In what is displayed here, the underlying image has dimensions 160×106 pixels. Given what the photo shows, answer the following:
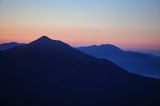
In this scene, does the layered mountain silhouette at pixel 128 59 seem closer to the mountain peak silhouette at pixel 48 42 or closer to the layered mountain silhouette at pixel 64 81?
the mountain peak silhouette at pixel 48 42

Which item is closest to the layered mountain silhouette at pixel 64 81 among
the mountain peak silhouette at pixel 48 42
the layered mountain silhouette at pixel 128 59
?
the mountain peak silhouette at pixel 48 42

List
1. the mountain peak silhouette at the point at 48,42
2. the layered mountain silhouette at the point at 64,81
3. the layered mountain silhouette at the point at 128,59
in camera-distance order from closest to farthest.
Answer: the layered mountain silhouette at the point at 64,81 < the mountain peak silhouette at the point at 48,42 < the layered mountain silhouette at the point at 128,59

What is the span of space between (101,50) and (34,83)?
435 ft

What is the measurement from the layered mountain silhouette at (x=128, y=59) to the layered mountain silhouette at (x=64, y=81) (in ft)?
366

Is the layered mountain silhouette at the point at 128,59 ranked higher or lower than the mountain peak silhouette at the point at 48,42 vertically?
lower

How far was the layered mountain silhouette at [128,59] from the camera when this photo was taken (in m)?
164

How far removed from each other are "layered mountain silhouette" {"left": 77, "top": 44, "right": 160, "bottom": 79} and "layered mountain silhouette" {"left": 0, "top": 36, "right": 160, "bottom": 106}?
366 feet

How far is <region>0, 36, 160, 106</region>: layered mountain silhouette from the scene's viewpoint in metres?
38.3

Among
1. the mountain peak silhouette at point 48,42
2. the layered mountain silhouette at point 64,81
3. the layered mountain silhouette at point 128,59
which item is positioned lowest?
the layered mountain silhouette at point 128,59

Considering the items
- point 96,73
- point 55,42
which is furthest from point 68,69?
point 55,42

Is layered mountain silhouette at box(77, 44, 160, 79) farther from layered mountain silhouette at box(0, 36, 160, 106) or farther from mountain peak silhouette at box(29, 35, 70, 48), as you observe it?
layered mountain silhouette at box(0, 36, 160, 106)

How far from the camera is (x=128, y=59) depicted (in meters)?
179

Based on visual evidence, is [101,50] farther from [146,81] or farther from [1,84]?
[1,84]

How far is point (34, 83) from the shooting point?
41.0 meters
